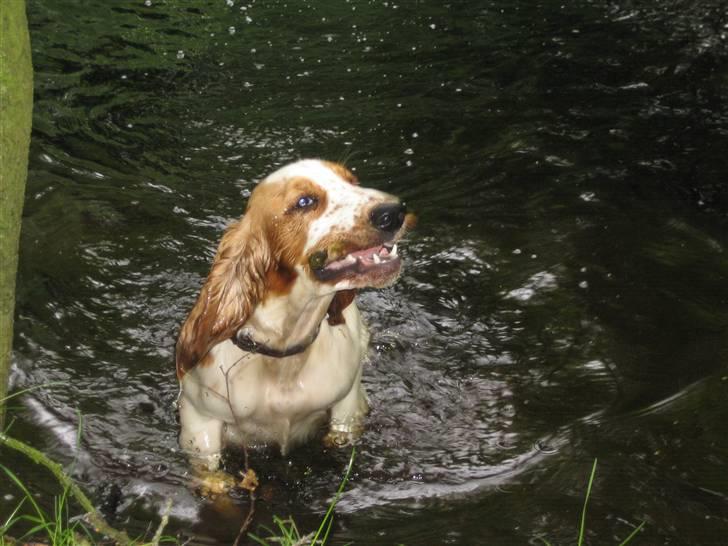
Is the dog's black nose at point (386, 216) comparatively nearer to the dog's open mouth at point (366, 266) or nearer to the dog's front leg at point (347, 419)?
the dog's open mouth at point (366, 266)

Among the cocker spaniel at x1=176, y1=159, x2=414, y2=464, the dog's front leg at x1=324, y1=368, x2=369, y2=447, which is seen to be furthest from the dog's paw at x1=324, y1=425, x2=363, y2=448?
the cocker spaniel at x1=176, y1=159, x2=414, y2=464

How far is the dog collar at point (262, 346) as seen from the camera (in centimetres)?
377

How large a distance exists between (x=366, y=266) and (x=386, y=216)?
202mm

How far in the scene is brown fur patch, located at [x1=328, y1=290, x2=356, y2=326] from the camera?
4008 mm

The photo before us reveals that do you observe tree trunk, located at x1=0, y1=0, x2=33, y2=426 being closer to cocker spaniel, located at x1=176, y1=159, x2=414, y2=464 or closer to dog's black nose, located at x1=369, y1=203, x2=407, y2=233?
cocker spaniel, located at x1=176, y1=159, x2=414, y2=464

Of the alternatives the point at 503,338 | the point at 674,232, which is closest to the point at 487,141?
the point at 674,232

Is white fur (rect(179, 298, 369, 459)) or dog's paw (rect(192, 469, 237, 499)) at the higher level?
white fur (rect(179, 298, 369, 459))

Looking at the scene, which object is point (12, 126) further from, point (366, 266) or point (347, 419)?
point (347, 419)

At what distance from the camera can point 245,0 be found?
38.0 feet

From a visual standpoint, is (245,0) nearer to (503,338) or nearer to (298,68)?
(298,68)

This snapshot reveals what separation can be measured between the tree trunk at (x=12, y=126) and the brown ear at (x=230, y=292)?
→ 859 mm

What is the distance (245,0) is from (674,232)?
7095 millimetres

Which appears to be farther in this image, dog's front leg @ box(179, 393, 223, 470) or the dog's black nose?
dog's front leg @ box(179, 393, 223, 470)

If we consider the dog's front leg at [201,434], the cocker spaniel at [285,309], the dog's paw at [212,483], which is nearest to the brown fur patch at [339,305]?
the cocker spaniel at [285,309]
